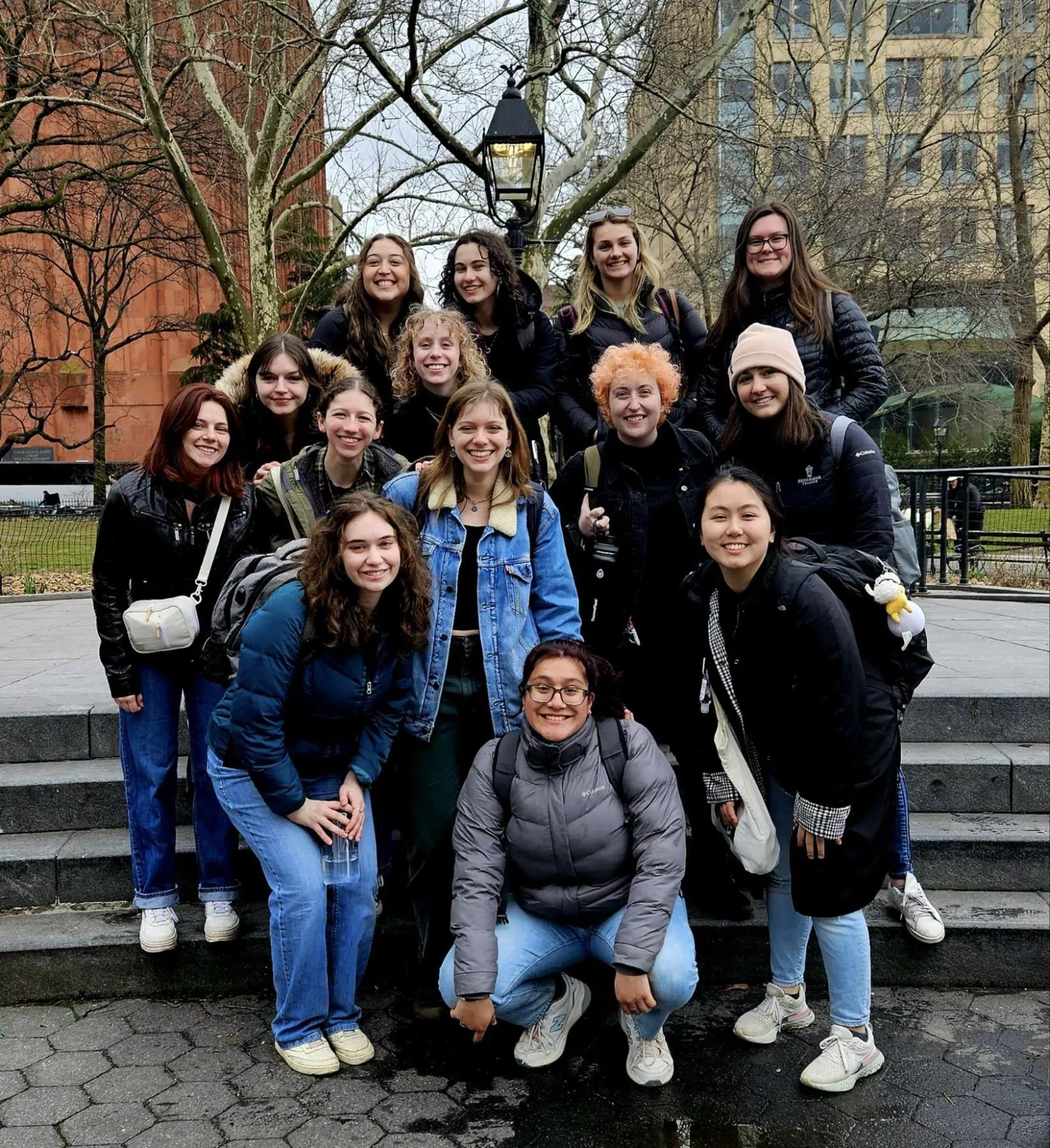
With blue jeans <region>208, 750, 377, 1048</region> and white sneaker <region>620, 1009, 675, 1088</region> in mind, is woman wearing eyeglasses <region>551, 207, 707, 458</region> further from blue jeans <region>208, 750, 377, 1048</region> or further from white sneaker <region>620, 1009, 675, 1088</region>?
white sneaker <region>620, 1009, 675, 1088</region>

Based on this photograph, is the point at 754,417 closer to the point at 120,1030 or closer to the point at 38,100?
the point at 120,1030

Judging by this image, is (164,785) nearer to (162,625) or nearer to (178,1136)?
(162,625)

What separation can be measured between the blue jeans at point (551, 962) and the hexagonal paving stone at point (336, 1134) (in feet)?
1.35

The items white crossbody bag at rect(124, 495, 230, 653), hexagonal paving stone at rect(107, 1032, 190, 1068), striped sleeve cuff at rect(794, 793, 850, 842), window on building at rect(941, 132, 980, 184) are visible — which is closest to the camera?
striped sleeve cuff at rect(794, 793, 850, 842)

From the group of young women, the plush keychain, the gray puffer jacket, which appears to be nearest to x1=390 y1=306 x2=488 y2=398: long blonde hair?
the group of young women

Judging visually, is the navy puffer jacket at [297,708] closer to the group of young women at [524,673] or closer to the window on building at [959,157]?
the group of young women at [524,673]

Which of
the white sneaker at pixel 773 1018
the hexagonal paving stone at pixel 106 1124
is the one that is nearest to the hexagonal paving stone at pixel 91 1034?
the hexagonal paving stone at pixel 106 1124

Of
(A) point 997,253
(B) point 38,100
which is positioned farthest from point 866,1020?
(A) point 997,253

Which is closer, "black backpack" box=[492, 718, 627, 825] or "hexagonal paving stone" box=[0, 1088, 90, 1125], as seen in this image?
"hexagonal paving stone" box=[0, 1088, 90, 1125]

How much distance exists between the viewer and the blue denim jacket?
346 centimetres

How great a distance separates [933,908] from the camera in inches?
156

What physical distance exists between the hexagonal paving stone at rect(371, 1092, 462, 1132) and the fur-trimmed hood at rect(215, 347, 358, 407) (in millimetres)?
2591

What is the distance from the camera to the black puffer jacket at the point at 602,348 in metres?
4.52

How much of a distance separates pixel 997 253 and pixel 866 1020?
24.7m
